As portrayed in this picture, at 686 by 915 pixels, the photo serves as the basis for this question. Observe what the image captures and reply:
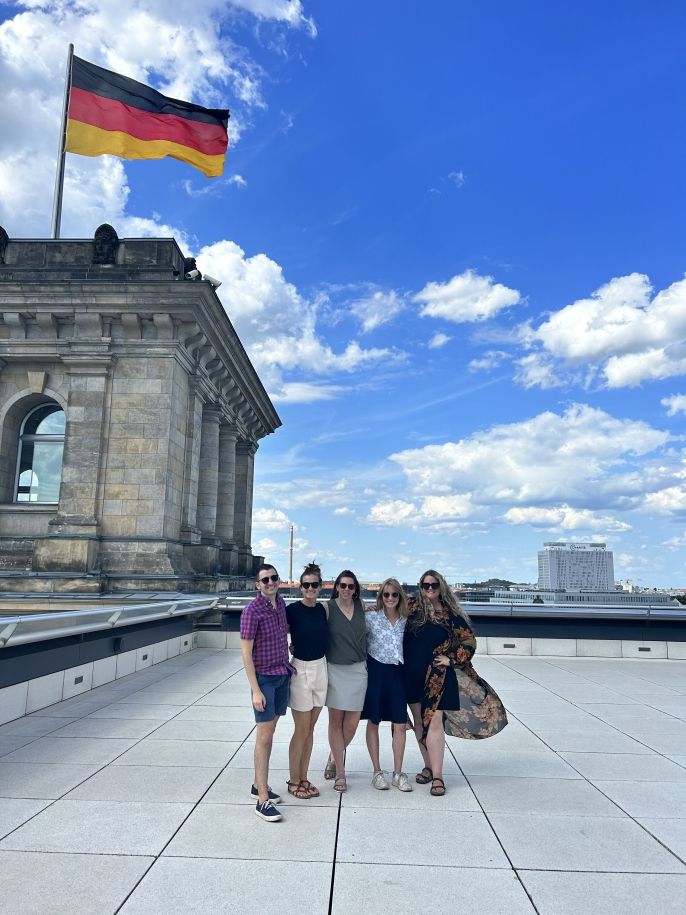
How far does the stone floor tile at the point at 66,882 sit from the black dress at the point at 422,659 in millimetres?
2547

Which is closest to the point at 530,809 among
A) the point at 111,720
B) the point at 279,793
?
the point at 279,793

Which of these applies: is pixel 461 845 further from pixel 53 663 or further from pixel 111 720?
pixel 53 663

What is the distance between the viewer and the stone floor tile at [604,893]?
150 inches

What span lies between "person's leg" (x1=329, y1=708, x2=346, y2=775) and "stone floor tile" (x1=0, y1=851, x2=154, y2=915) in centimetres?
196

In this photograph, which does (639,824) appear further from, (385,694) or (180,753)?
(180,753)

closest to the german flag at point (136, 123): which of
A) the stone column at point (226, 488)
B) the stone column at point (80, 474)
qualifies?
the stone column at point (80, 474)

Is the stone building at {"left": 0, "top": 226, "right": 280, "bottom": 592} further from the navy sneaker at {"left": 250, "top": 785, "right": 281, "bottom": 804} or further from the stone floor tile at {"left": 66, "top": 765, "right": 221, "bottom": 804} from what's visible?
the navy sneaker at {"left": 250, "top": 785, "right": 281, "bottom": 804}

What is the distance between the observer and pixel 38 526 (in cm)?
1769

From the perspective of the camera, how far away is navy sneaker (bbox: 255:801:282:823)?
16.3ft

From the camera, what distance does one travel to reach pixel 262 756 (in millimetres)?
5207

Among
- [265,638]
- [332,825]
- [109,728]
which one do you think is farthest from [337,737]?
[109,728]

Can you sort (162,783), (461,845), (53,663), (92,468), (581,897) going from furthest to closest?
(92,468), (53,663), (162,783), (461,845), (581,897)

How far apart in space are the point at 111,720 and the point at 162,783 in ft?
8.89

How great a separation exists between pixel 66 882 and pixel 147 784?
185cm
